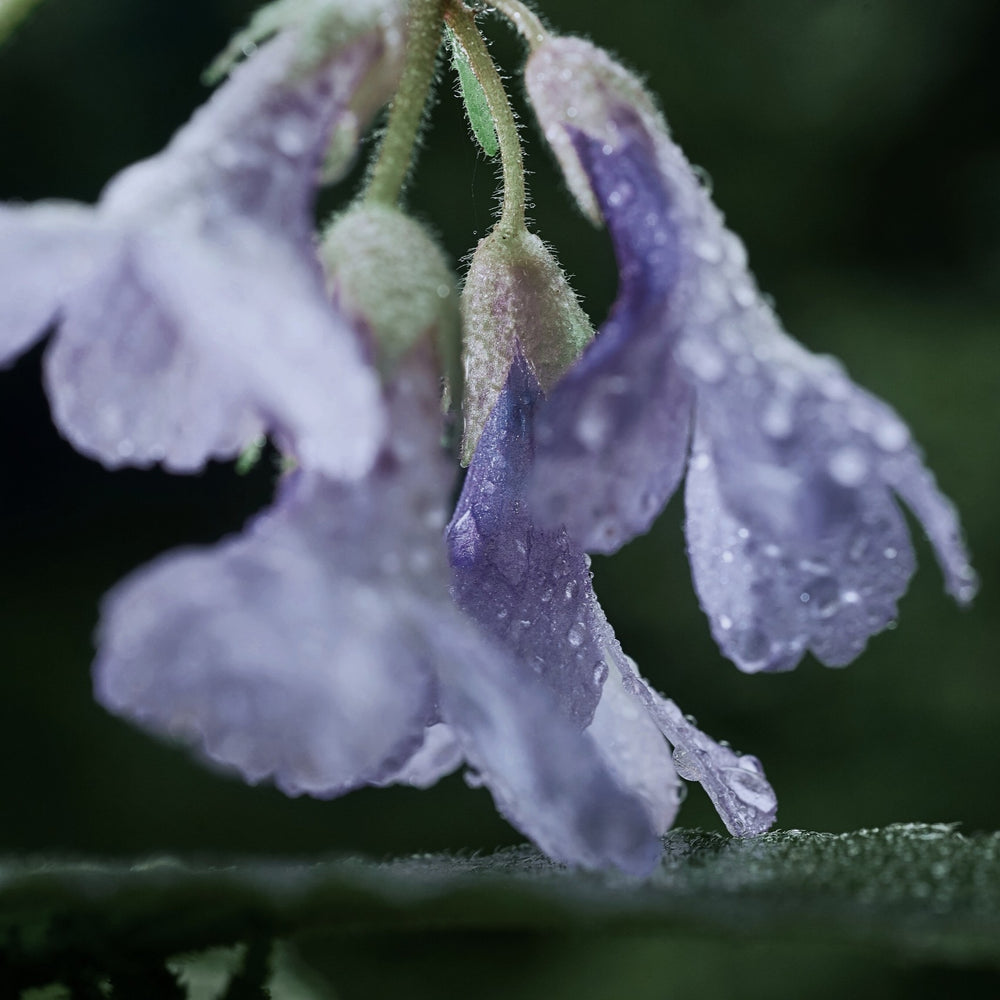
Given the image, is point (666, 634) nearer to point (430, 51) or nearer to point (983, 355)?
point (983, 355)

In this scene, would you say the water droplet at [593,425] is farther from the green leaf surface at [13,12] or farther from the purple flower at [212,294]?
the green leaf surface at [13,12]

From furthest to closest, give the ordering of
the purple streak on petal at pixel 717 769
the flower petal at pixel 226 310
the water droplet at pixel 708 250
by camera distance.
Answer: the purple streak on petal at pixel 717 769
the water droplet at pixel 708 250
the flower petal at pixel 226 310

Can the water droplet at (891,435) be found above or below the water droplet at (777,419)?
above

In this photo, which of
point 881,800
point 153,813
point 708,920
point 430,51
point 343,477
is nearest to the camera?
point 708,920

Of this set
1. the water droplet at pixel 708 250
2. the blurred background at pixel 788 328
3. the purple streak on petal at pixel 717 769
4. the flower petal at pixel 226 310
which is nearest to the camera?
the flower petal at pixel 226 310

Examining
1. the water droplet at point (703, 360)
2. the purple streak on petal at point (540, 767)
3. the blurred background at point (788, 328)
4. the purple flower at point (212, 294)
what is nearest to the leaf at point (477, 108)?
the purple flower at point (212, 294)

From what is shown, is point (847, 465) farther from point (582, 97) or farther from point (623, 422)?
point (582, 97)

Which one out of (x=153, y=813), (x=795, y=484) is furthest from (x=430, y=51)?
(x=153, y=813)

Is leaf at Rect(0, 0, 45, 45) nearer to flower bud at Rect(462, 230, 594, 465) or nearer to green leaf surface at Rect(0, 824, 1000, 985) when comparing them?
flower bud at Rect(462, 230, 594, 465)
